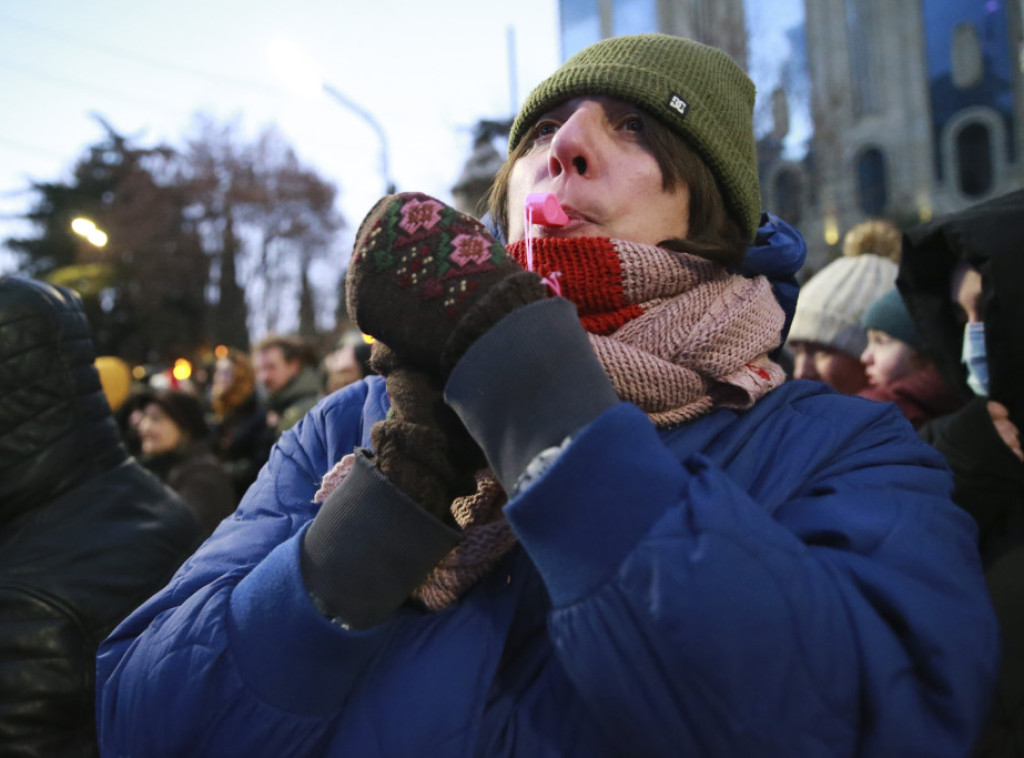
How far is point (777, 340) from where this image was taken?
1.33 metres

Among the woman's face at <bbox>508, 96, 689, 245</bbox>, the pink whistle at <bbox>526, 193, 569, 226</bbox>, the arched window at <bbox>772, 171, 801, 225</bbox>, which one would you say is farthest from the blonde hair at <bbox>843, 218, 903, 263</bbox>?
the arched window at <bbox>772, 171, 801, 225</bbox>

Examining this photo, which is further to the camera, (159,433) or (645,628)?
(159,433)

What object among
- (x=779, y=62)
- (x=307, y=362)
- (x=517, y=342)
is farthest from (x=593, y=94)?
(x=779, y=62)

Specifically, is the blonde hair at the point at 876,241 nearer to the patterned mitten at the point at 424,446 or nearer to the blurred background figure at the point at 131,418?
the patterned mitten at the point at 424,446

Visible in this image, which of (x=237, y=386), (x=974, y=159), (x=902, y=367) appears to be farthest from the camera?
(x=974, y=159)

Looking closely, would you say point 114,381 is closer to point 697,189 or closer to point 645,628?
point 697,189

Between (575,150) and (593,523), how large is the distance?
2.38 feet

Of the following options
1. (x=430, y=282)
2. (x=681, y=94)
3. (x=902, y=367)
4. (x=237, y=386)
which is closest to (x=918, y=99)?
(x=237, y=386)

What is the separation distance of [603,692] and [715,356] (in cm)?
55

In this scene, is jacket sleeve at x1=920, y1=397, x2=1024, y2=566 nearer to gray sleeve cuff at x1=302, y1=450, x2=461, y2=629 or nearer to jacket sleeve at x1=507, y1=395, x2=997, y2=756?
jacket sleeve at x1=507, y1=395, x2=997, y2=756

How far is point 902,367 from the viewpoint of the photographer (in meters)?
2.82

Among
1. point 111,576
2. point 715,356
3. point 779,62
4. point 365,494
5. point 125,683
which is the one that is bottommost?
point 111,576

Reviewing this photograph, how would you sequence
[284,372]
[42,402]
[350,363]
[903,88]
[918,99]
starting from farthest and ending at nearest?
[903,88]
[918,99]
[284,372]
[350,363]
[42,402]

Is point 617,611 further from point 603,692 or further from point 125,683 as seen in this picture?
point 125,683
